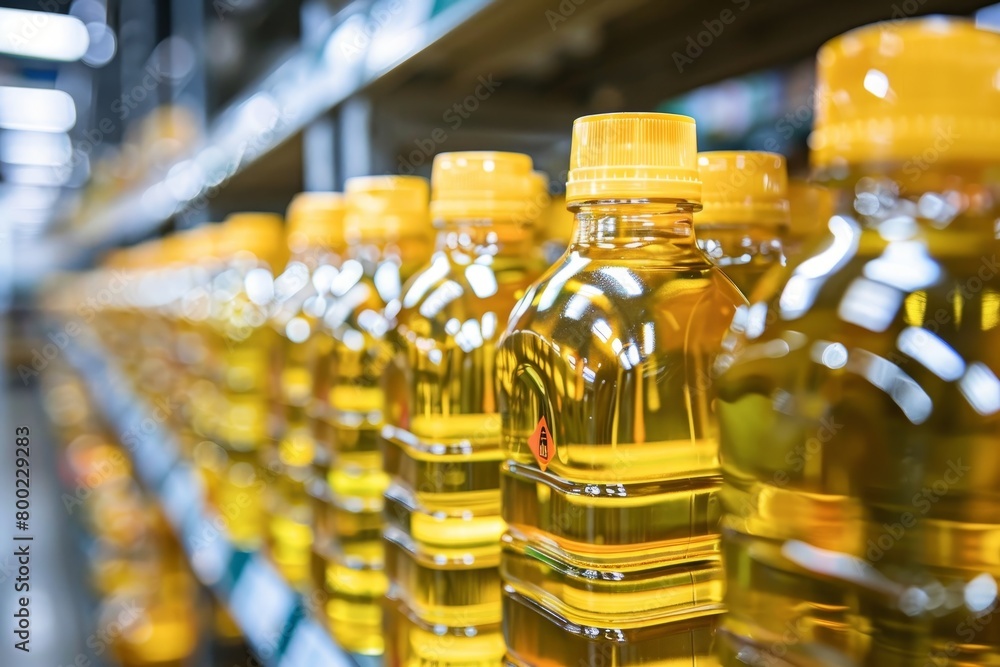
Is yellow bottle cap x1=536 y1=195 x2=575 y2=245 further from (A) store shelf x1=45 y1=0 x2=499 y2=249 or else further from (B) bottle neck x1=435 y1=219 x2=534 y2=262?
(A) store shelf x1=45 y1=0 x2=499 y2=249

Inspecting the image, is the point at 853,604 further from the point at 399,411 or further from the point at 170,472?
the point at 170,472

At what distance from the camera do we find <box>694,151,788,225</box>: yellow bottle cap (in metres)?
0.77

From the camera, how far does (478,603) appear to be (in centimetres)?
94

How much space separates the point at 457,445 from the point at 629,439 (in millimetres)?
327

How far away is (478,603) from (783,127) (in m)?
0.81

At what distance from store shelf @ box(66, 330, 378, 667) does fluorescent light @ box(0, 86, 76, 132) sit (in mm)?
5478

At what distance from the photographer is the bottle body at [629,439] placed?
2.17 feet
